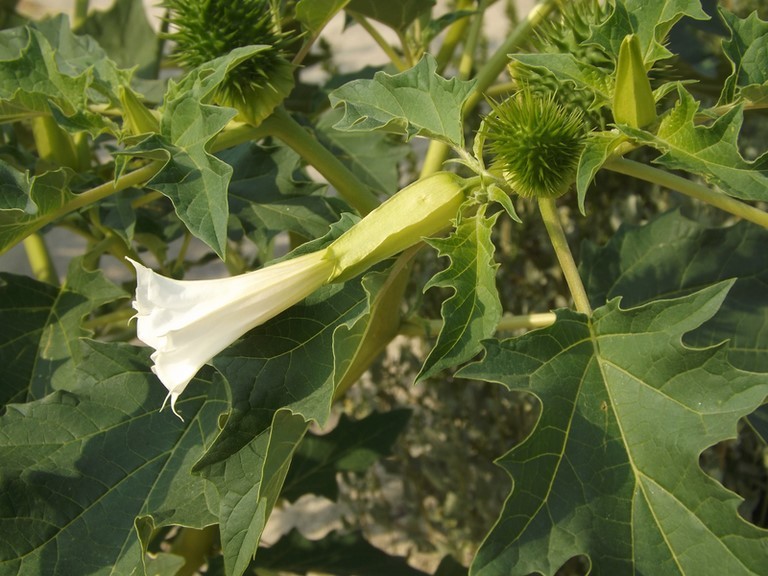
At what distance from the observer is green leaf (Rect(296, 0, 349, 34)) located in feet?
3.45

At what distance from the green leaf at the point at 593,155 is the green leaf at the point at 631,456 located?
0.14 metres

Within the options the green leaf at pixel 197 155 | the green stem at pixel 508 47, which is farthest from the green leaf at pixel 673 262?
the green leaf at pixel 197 155

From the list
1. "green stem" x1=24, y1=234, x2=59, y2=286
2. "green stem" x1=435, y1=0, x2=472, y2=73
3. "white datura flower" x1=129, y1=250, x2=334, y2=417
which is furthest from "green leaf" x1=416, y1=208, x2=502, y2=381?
"green stem" x1=24, y1=234, x2=59, y2=286

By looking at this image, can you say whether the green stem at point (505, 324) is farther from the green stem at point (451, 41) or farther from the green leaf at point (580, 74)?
the green stem at point (451, 41)

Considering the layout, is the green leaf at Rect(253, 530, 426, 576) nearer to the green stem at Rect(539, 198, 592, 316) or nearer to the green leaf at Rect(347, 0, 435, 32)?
the green stem at Rect(539, 198, 592, 316)

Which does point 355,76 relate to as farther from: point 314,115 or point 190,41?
point 190,41

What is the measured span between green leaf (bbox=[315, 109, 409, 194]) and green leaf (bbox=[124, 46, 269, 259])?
48 cm

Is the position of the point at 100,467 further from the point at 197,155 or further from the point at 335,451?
the point at 335,451

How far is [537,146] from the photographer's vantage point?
0.89 meters

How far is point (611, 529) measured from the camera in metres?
0.82

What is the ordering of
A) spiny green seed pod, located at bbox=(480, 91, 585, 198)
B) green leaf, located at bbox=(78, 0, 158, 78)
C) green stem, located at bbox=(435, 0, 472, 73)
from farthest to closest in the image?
green leaf, located at bbox=(78, 0, 158, 78), green stem, located at bbox=(435, 0, 472, 73), spiny green seed pod, located at bbox=(480, 91, 585, 198)

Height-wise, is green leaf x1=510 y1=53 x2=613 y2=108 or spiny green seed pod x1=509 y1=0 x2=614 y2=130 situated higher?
green leaf x1=510 y1=53 x2=613 y2=108

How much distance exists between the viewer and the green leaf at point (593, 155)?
2.68 ft

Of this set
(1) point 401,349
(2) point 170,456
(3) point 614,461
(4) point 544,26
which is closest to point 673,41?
(4) point 544,26
